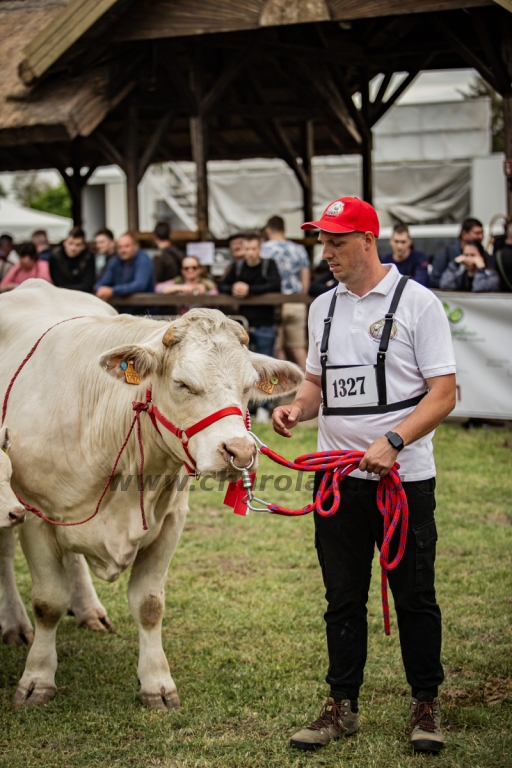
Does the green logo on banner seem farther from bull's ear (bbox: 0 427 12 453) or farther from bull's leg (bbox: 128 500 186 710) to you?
bull's ear (bbox: 0 427 12 453)

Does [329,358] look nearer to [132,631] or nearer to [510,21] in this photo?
[132,631]

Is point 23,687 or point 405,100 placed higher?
point 405,100

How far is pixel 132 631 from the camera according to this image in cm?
516

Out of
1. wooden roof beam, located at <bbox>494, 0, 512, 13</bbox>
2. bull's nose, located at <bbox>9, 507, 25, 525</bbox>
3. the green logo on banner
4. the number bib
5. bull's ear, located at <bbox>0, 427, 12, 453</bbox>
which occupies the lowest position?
bull's nose, located at <bbox>9, 507, 25, 525</bbox>

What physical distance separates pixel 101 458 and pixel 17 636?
1496 mm

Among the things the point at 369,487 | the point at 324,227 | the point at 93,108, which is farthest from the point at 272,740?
the point at 93,108

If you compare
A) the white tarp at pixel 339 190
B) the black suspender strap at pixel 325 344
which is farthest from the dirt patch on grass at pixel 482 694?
the white tarp at pixel 339 190

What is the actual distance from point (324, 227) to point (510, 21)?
7.04 meters

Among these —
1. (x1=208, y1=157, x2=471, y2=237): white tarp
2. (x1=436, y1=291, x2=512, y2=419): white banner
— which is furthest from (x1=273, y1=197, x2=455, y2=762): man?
(x1=208, y1=157, x2=471, y2=237): white tarp

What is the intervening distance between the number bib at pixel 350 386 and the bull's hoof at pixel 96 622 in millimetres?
2249

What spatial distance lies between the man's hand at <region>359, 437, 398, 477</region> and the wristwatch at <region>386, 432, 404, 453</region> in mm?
12

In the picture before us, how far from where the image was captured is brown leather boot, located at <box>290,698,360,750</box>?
3.65 m

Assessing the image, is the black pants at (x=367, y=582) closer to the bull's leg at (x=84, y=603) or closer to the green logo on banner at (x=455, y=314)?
the bull's leg at (x=84, y=603)

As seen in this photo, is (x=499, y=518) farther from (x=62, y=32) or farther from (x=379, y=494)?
(x=62, y=32)
